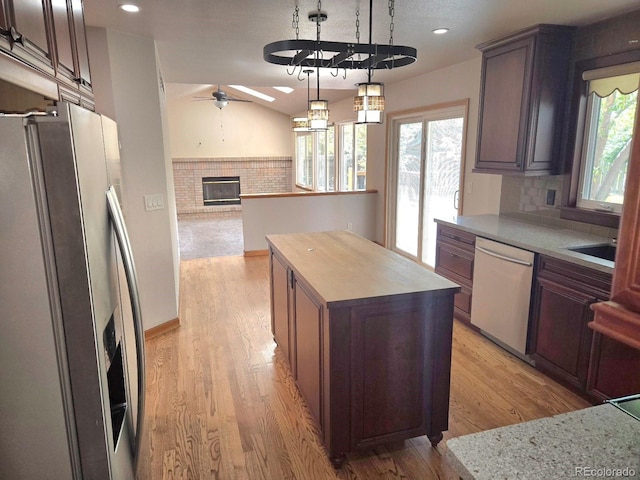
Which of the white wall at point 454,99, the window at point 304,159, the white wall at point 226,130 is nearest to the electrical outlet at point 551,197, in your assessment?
the white wall at point 454,99

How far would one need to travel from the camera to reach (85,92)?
1.83 meters

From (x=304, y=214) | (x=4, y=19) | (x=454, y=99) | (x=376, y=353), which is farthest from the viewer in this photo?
(x=304, y=214)

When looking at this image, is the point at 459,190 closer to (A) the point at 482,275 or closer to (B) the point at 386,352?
(A) the point at 482,275

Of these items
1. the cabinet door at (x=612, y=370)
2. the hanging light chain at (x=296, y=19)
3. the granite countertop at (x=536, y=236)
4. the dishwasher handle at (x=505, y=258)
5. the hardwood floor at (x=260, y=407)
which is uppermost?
the hanging light chain at (x=296, y=19)

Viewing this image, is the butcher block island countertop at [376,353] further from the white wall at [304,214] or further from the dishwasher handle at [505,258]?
the white wall at [304,214]

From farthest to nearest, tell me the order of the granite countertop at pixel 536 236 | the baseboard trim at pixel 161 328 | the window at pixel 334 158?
the window at pixel 334 158, the baseboard trim at pixel 161 328, the granite countertop at pixel 536 236

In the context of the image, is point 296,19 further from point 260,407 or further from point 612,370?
point 612,370

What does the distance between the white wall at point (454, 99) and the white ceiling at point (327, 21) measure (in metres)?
0.24

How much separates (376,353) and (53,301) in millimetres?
1438

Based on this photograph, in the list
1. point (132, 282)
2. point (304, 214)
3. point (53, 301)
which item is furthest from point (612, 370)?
point (304, 214)

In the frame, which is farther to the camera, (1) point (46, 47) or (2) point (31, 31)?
(1) point (46, 47)

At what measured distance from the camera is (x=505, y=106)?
338 centimetres

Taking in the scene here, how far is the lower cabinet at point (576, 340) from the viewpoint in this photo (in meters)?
2.31

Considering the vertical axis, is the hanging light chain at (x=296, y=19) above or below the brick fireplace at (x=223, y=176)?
above
